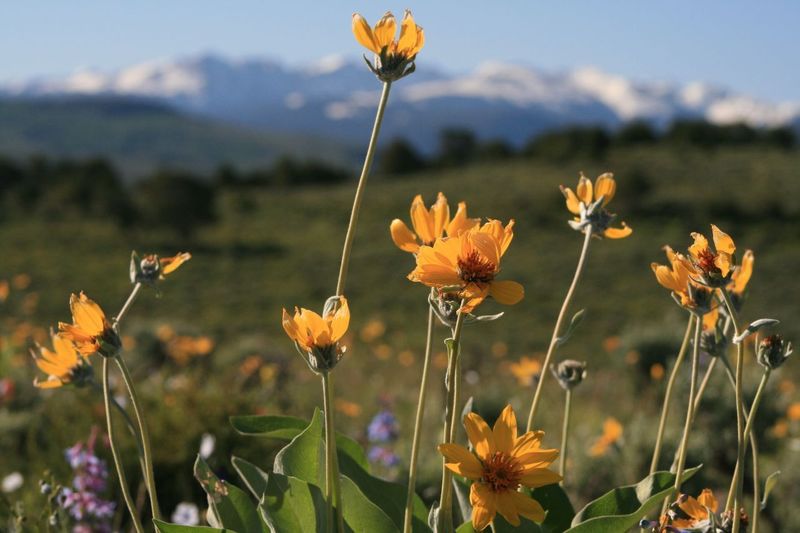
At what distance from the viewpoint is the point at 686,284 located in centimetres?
124

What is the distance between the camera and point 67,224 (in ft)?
121

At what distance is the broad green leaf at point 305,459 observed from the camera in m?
1.30

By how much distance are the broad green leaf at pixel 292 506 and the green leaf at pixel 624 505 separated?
1.22 ft

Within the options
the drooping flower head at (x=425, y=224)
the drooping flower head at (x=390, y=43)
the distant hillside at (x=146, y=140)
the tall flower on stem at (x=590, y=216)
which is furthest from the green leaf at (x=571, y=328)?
the distant hillside at (x=146, y=140)

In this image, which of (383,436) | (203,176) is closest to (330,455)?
(383,436)

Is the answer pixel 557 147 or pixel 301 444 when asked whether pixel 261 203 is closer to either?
pixel 557 147

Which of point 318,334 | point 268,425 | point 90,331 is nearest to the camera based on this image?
point 318,334

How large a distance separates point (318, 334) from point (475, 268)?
8.7 inches

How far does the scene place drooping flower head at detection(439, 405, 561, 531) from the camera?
1114 millimetres

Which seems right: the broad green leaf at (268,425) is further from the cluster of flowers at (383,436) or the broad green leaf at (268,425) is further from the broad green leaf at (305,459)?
the cluster of flowers at (383,436)

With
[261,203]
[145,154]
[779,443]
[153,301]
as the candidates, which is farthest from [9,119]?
[779,443]

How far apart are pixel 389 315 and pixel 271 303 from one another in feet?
12.1

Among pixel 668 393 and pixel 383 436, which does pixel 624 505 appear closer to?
pixel 668 393

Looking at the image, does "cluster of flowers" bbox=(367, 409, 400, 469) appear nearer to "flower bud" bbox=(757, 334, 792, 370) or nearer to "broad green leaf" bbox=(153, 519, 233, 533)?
"broad green leaf" bbox=(153, 519, 233, 533)
